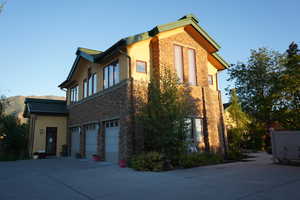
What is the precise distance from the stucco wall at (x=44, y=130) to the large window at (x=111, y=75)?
8.50 m

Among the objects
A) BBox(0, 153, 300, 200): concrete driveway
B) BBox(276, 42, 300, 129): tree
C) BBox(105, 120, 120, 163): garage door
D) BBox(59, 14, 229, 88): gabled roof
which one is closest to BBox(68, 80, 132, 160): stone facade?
BBox(105, 120, 120, 163): garage door

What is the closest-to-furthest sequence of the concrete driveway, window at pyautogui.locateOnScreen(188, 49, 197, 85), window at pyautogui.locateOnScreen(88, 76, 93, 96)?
the concrete driveway < window at pyautogui.locateOnScreen(188, 49, 197, 85) < window at pyautogui.locateOnScreen(88, 76, 93, 96)

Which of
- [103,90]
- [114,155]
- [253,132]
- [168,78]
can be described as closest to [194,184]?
[168,78]

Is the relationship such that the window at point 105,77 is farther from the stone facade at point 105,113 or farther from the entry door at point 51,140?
the entry door at point 51,140

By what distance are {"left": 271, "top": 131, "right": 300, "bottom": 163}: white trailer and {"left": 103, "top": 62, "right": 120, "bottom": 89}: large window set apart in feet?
32.6

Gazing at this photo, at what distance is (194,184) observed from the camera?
7.41m

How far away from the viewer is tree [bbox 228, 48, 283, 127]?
25750 millimetres

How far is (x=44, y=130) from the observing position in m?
20.4

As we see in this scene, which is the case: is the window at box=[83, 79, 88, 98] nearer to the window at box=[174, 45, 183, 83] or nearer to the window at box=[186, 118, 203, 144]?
the window at box=[174, 45, 183, 83]

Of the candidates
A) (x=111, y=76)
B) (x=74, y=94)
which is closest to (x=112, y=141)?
(x=111, y=76)

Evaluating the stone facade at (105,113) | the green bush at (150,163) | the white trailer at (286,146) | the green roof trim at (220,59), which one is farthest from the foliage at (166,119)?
the green roof trim at (220,59)

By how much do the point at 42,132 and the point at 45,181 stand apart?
42.7 ft

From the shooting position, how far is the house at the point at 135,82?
42.9ft

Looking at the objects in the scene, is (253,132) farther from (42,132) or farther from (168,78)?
(42,132)
